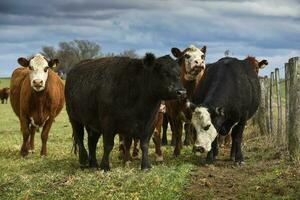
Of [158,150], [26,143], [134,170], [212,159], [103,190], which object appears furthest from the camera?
[26,143]

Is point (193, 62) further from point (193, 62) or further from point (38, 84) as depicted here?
point (38, 84)

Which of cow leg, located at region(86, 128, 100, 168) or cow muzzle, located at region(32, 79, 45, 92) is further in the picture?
cow muzzle, located at region(32, 79, 45, 92)

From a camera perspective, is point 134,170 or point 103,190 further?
point 134,170

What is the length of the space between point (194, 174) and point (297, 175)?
1.71 m

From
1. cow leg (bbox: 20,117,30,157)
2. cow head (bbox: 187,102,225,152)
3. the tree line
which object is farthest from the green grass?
the tree line

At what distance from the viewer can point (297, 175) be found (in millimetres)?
8852

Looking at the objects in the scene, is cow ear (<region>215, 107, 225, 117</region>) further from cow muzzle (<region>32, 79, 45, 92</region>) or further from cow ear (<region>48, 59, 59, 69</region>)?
cow ear (<region>48, 59, 59, 69</region>)

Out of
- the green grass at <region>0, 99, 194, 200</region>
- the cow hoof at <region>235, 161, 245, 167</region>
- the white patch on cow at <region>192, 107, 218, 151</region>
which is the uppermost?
the white patch on cow at <region>192, 107, 218, 151</region>

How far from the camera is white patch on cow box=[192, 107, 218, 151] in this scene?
33.2ft

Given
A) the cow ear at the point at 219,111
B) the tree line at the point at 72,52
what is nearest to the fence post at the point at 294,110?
the cow ear at the point at 219,111

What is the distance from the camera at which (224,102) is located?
10.6m

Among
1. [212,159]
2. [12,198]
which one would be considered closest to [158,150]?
[212,159]

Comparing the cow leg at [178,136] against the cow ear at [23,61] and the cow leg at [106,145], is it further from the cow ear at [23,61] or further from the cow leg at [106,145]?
the cow ear at [23,61]

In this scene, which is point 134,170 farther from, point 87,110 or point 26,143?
point 26,143
